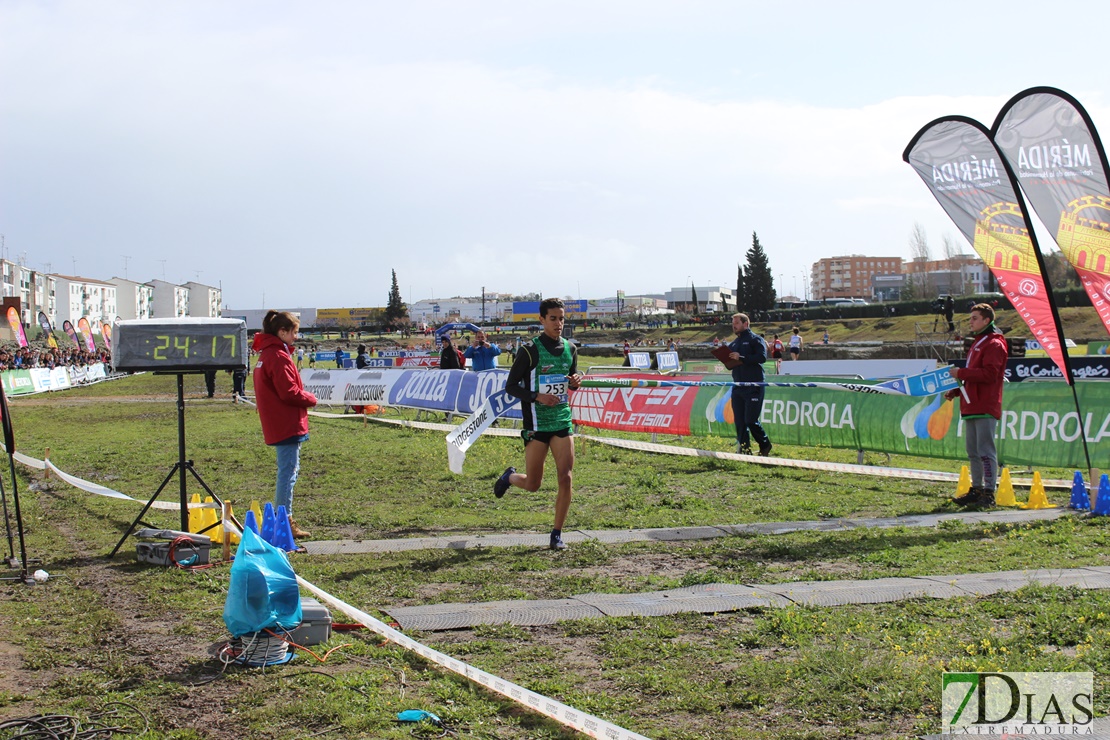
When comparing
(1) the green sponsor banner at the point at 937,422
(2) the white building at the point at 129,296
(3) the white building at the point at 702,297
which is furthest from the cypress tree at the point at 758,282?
(2) the white building at the point at 129,296

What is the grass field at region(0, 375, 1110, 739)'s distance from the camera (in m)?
4.05

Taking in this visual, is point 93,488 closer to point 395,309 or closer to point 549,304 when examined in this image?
point 549,304

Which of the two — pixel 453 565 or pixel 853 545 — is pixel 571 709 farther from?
pixel 853 545

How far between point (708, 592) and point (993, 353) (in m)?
5.05

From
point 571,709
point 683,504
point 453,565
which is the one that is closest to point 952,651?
point 571,709

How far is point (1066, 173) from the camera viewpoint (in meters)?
9.59

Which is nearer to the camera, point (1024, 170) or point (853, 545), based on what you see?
point (853, 545)

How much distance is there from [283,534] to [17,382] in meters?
35.6

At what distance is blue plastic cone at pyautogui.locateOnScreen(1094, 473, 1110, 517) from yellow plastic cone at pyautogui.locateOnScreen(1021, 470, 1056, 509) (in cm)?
58

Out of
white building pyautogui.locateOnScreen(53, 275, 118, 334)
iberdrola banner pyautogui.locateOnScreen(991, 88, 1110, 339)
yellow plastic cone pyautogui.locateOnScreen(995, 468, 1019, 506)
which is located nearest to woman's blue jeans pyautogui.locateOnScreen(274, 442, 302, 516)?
yellow plastic cone pyautogui.locateOnScreen(995, 468, 1019, 506)

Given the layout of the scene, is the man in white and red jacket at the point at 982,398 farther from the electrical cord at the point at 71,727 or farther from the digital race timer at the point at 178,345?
the electrical cord at the point at 71,727

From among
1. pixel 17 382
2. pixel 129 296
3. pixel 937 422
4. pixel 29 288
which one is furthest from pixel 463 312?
pixel 937 422

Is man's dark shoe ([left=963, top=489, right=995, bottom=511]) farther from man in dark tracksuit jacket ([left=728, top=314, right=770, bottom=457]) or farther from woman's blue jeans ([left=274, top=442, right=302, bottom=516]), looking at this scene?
woman's blue jeans ([left=274, top=442, right=302, bottom=516])

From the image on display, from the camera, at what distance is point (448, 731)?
12.5ft
